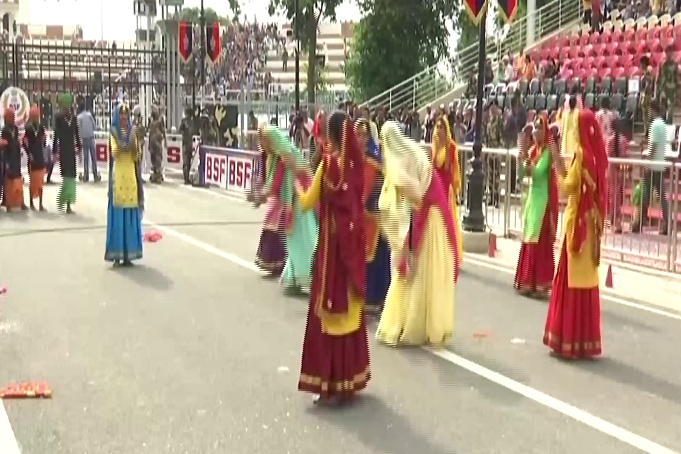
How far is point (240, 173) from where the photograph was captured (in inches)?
922

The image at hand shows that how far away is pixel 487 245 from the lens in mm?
14359

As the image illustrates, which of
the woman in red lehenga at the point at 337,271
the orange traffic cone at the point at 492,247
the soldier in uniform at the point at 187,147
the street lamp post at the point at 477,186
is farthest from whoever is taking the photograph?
the soldier in uniform at the point at 187,147

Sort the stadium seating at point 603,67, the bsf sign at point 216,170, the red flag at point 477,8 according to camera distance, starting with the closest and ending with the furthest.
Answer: the red flag at point 477,8, the stadium seating at point 603,67, the bsf sign at point 216,170

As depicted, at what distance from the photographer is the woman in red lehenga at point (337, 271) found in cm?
668

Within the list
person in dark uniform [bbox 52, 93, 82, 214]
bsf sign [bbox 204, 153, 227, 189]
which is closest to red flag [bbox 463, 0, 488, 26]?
person in dark uniform [bbox 52, 93, 82, 214]

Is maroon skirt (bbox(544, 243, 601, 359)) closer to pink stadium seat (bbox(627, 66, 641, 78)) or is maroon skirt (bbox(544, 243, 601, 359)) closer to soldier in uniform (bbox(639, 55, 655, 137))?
soldier in uniform (bbox(639, 55, 655, 137))

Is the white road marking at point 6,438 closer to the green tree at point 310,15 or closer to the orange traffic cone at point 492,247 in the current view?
the orange traffic cone at point 492,247

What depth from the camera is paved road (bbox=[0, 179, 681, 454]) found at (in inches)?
244

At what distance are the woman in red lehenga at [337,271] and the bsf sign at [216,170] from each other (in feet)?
58.4

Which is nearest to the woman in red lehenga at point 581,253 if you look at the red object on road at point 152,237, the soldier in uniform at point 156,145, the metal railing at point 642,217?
the metal railing at point 642,217

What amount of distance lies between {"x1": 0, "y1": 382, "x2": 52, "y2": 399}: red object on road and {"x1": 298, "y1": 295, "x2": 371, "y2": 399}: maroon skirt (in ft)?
5.98

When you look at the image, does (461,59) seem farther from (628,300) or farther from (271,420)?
(271,420)

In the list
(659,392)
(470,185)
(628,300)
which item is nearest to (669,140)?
(470,185)

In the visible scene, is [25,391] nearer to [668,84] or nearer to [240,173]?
[668,84]
